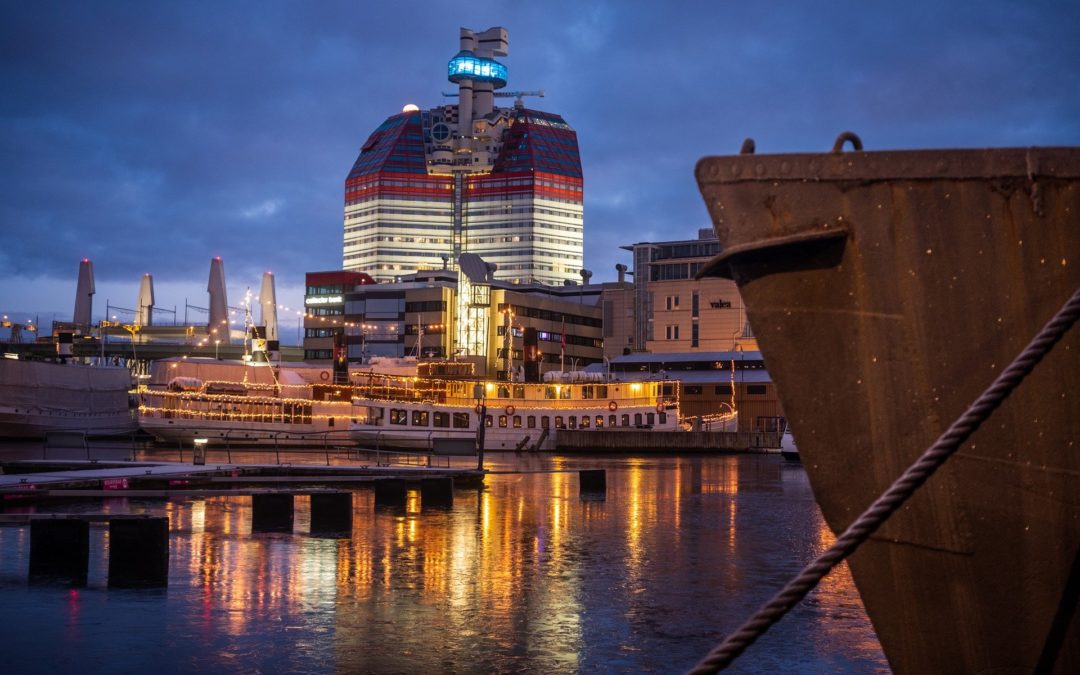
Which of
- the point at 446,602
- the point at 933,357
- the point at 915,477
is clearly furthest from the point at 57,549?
the point at 915,477

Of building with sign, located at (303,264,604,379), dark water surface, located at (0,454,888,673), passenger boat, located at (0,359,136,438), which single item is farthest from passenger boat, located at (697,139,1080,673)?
building with sign, located at (303,264,604,379)

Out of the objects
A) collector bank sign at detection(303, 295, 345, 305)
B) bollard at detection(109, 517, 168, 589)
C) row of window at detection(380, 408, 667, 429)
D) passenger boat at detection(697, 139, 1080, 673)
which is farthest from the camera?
collector bank sign at detection(303, 295, 345, 305)

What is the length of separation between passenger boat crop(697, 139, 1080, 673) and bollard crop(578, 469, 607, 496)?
25702mm

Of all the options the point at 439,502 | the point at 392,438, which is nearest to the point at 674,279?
the point at 392,438

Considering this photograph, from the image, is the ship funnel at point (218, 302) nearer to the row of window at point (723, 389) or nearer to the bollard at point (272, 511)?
the row of window at point (723, 389)

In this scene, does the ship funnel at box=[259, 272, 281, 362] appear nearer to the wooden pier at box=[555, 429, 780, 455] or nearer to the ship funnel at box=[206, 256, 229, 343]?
the ship funnel at box=[206, 256, 229, 343]

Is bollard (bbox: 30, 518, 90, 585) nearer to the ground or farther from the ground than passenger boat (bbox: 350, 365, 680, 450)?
nearer to the ground

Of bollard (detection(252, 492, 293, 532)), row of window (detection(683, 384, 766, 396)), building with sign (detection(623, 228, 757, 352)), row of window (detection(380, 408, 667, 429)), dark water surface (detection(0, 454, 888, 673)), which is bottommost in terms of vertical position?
dark water surface (detection(0, 454, 888, 673))

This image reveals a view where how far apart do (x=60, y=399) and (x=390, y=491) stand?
60.4m

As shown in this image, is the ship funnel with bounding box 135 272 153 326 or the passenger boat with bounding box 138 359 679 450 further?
the ship funnel with bounding box 135 272 153 326

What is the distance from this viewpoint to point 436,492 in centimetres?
2792

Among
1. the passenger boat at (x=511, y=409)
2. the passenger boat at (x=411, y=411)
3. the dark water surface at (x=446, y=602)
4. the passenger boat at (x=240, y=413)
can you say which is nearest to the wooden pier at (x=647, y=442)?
the passenger boat at (x=511, y=409)

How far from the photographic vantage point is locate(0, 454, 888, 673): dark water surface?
10.8 meters

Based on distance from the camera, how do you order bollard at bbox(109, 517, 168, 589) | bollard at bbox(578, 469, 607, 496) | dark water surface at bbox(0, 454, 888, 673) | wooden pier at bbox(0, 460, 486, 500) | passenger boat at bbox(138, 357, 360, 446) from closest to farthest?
dark water surface at bbox(0, 454, 888, 673), bollard at bbox(109, 517, 168, 589), wooden pier at bbox(0, 460, 486, 500), bollard at bbox(578, 469, 607, 496), passenger boat at bbox(138, 357, 360, 446)
